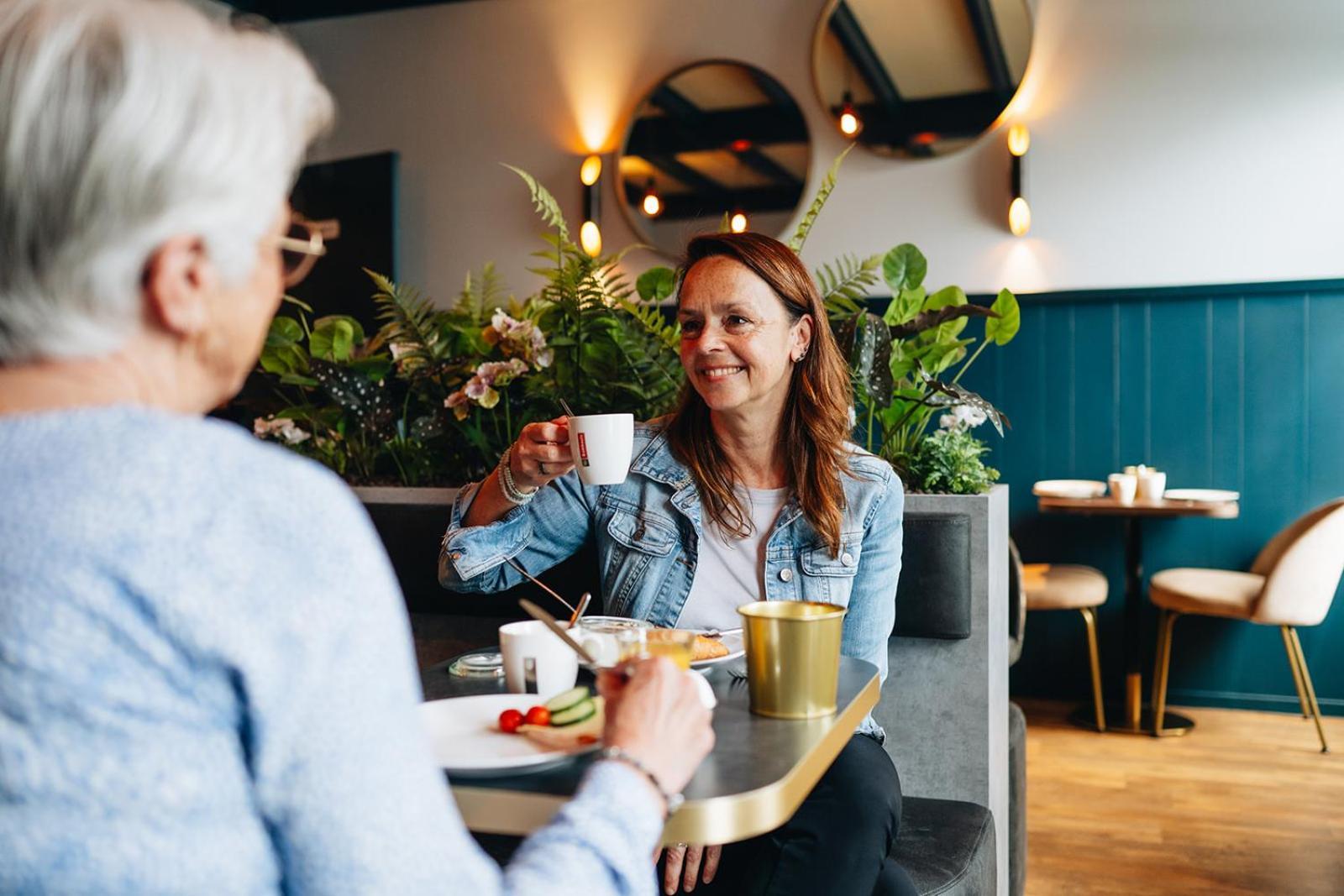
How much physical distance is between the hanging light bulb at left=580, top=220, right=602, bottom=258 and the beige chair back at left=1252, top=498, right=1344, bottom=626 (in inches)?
131

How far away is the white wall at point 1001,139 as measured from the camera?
4.49 metres

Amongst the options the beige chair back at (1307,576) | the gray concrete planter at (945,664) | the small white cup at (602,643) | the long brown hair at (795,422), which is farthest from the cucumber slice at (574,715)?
the beige chair back at (1307,576)

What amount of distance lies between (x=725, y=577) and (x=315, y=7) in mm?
5464

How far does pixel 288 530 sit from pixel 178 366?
0.51ft

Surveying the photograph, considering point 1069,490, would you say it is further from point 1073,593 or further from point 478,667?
point 478,667

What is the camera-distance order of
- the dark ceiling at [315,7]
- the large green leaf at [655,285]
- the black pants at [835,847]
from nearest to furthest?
1. the black pants at [835,847]
2. the large green leaf at [655,285]
3. the dark ceiling at [315,7]

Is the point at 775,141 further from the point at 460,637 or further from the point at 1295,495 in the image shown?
the point at 460,637

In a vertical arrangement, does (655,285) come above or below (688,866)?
above

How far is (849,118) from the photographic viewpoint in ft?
16.7

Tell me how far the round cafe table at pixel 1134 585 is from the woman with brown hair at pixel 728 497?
247 centimetres

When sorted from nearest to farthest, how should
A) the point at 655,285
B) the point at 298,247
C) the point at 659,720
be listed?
the point at 298,247 < the point at 659,720 < the point at 655,285

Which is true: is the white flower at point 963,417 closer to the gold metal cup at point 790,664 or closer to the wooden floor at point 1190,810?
the wooden floor at point 1190,810

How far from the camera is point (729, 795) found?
35.1 inches

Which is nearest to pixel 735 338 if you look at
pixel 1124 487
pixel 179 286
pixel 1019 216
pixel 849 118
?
pixel 179 286
